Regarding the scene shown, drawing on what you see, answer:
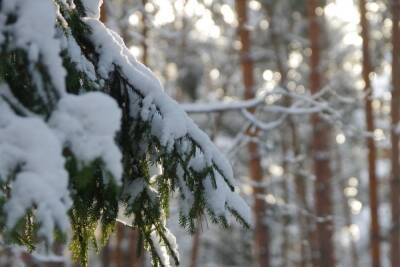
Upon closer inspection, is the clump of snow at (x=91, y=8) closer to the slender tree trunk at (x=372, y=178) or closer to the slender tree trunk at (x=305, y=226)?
the slender tree trunk at (x=372, y=178)

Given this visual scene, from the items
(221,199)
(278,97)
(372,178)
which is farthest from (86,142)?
(372,178)

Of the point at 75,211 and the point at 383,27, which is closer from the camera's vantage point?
the point at 75,211

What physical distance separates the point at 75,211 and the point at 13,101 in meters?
0.75

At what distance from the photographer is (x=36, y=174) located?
1609mm

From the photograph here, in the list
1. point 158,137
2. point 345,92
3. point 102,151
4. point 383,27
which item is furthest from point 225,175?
point 345,92

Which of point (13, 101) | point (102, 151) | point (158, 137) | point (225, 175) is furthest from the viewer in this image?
point (225, 175)

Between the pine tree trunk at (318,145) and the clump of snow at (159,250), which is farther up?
the pine tree trunk at (318,145)

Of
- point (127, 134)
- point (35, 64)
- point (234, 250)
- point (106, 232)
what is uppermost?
point (35, 64)

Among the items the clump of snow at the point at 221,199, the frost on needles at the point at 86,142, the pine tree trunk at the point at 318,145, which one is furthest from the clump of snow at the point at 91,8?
the pine tree trunk at the point at 318,145

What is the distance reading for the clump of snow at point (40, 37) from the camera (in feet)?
5.99

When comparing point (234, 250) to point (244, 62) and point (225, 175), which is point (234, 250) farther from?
point (225, 175)

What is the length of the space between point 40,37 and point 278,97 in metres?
3.89

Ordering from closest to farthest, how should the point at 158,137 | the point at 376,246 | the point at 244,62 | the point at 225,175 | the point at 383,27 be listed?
the point at 158,137, the point at 225,175, the point at 244,62, the point at 376,246, the point at 383,27

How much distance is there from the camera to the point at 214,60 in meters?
11.7
